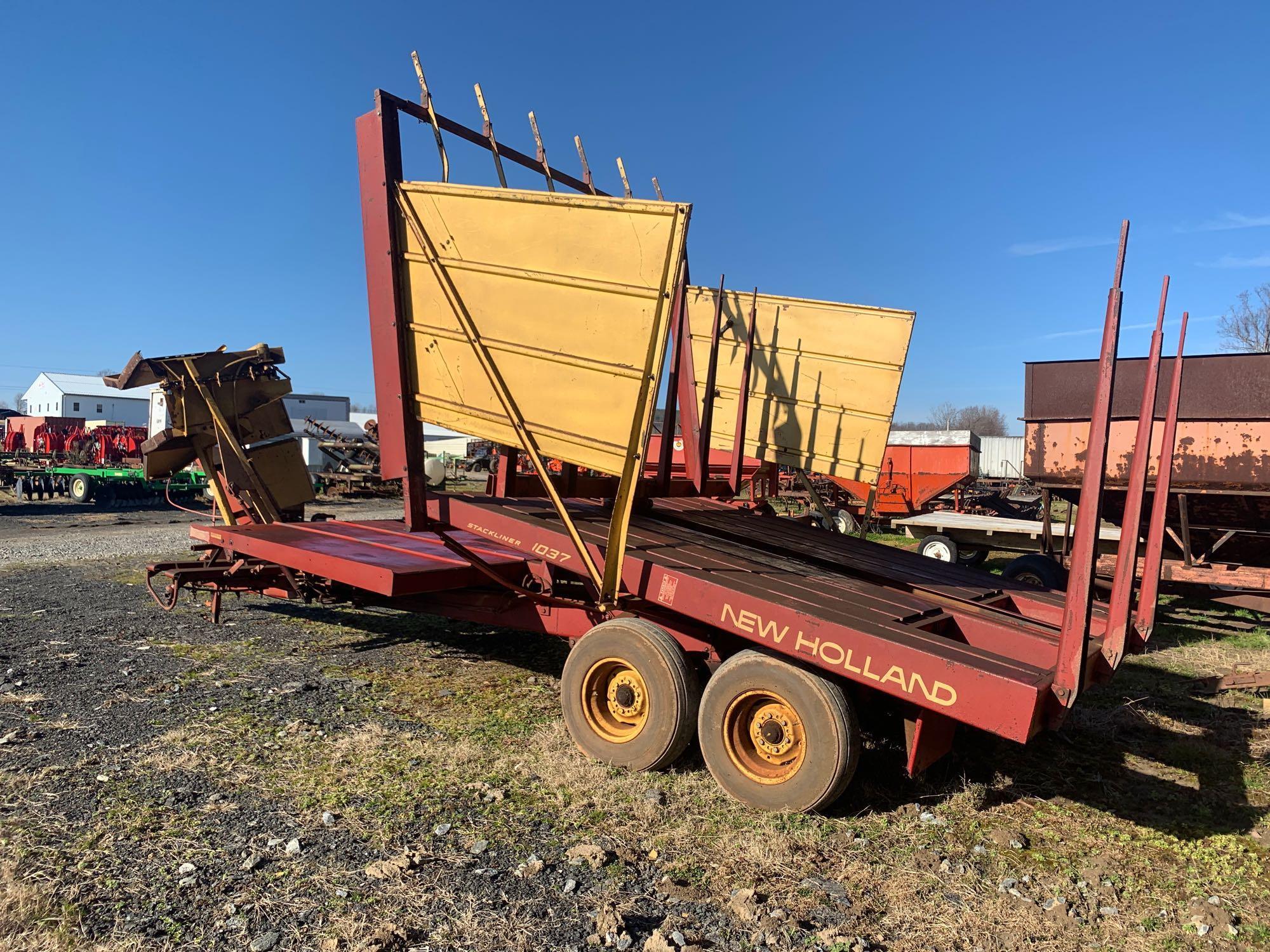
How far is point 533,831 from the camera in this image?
3.60m

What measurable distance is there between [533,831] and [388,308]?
3.01 metres

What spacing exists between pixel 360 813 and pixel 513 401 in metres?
2.25

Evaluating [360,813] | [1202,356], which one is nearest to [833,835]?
[360,813]

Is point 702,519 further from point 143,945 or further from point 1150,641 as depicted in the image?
point 1150,641

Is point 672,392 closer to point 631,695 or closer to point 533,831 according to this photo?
point 631,695

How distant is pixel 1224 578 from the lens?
7.93 meters

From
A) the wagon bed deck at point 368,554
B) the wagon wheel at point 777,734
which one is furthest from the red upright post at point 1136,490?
the wagon bed deck at point 368,554

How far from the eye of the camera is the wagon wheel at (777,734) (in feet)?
11.7

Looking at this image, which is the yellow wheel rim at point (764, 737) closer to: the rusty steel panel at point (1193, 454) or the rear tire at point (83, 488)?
the rusty steel panel at point (1193, 454)

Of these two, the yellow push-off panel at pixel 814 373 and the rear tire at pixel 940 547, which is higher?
the yellow push-off panel at pixel 814 373

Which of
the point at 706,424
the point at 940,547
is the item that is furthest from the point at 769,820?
the point at 940,547

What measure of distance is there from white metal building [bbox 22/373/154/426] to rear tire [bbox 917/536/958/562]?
61159mm

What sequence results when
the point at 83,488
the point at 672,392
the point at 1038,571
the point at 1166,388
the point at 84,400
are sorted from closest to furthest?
the point at 672,392 < the point at 1166,388 < the point at 1038,571 < the point at 83,488 < the point at 84,400

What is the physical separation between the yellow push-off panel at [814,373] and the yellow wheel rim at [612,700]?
381 centimetres
